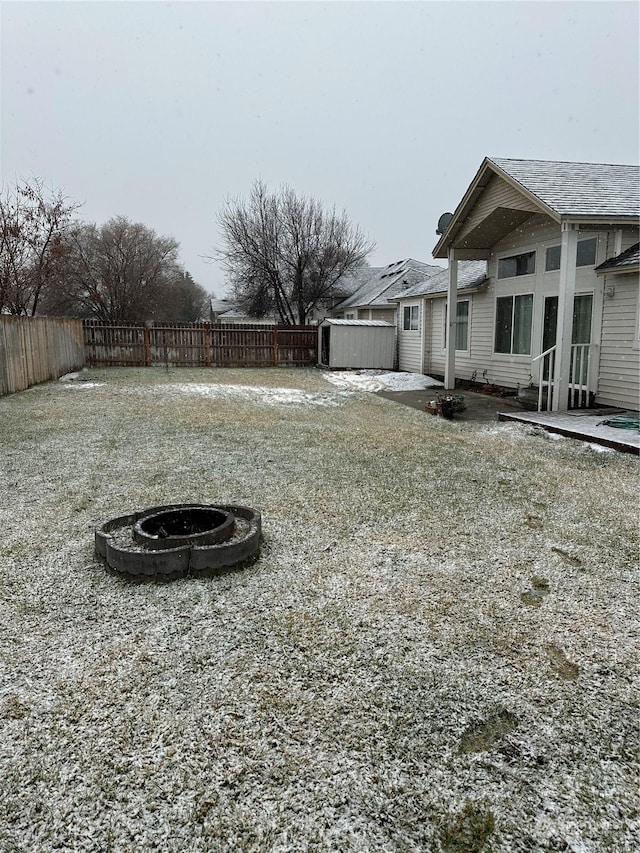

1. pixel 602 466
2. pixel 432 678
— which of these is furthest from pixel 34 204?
pixel 432 678

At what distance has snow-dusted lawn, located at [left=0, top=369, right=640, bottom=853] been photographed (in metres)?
1.54

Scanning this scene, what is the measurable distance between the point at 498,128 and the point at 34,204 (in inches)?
863

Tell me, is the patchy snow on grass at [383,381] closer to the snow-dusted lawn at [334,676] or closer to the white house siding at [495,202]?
the white house siding at [495,202]

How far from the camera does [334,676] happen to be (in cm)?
215

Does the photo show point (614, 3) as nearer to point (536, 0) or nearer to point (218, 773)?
point (536, 0)

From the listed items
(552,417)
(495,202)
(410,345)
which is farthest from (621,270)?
(410,345)

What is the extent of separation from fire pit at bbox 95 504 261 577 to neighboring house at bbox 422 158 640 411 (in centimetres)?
650

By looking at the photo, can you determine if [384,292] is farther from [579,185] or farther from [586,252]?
[586,252]

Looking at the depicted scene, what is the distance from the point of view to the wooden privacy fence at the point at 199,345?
1858 centimetres

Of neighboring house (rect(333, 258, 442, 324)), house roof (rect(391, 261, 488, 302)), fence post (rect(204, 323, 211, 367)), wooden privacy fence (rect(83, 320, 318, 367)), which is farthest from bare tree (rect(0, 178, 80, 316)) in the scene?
neighboring house (rect(333, 258, 442, 324))

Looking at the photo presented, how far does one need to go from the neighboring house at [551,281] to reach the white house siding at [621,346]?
0.05 ft

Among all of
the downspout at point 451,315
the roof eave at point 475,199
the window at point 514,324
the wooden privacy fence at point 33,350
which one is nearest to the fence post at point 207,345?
the wooden privacy fence at point 33,350

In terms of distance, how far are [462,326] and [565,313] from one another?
514 centimetres

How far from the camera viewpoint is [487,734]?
1.87 metres
